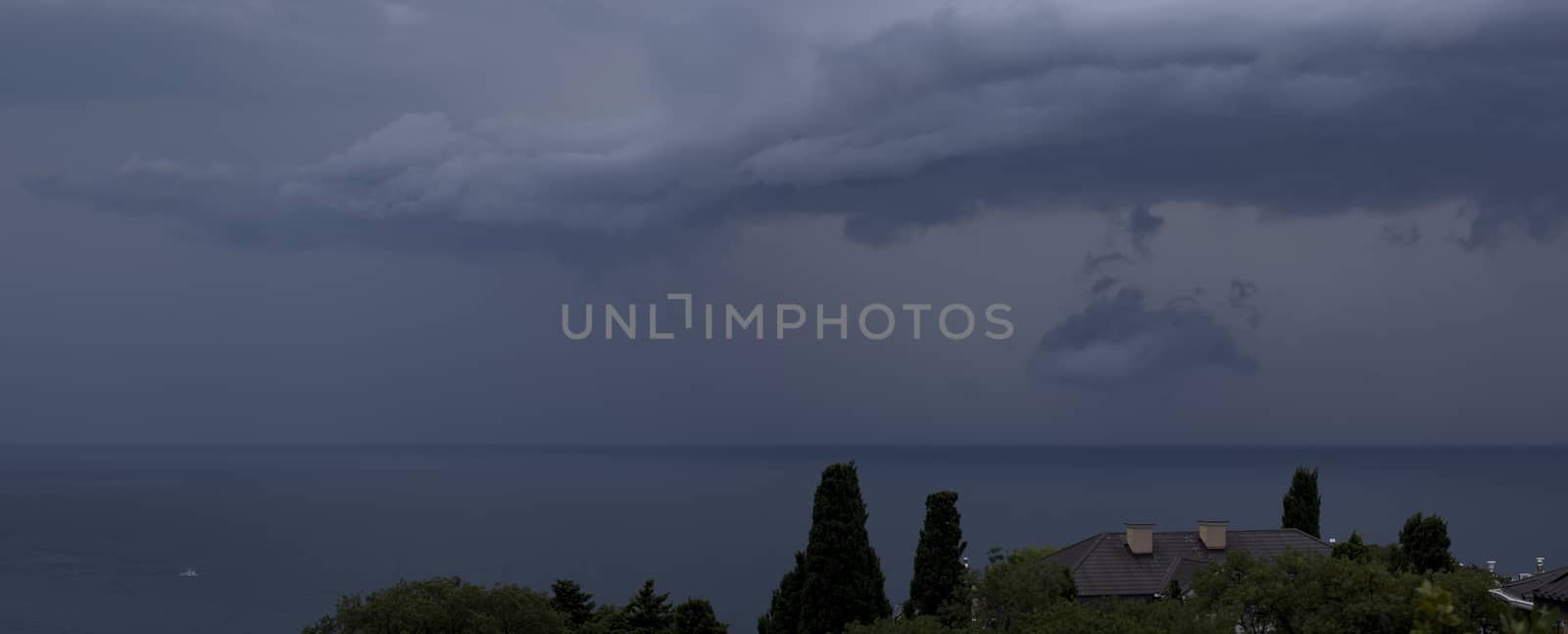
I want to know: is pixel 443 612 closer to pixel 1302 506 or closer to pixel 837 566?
pixel 837 566

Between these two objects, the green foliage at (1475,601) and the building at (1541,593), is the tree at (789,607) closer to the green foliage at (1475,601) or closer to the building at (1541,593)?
the green foliage at (1475,601)

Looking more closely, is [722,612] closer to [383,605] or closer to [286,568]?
[286,568]

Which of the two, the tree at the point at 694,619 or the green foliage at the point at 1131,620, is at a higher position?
the green foliage at the point at 1131,620

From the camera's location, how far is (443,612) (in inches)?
1484

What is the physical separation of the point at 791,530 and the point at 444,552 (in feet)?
160

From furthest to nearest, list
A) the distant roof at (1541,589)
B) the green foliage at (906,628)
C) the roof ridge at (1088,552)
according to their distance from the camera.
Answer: the roof ridge at (1088,552)
the distant roof at (1541,589)
the green foliage at (906,628)

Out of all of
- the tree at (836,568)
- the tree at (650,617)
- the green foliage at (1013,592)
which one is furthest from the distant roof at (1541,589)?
the tree at (650,617)

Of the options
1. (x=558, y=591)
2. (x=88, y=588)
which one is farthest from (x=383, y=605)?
(x=88, y=588)

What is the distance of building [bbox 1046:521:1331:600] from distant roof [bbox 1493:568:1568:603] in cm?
1265

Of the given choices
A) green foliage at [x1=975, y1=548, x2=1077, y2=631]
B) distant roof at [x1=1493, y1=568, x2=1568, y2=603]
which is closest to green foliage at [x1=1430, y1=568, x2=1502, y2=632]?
distant roof at [x1=1493, y1=568, x2=1568, y2=603]

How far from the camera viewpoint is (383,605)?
37.4 m

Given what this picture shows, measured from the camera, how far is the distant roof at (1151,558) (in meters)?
49.8

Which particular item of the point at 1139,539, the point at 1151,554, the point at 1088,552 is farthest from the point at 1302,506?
the point at 1088,552

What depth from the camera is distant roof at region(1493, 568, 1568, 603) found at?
3234 cm
